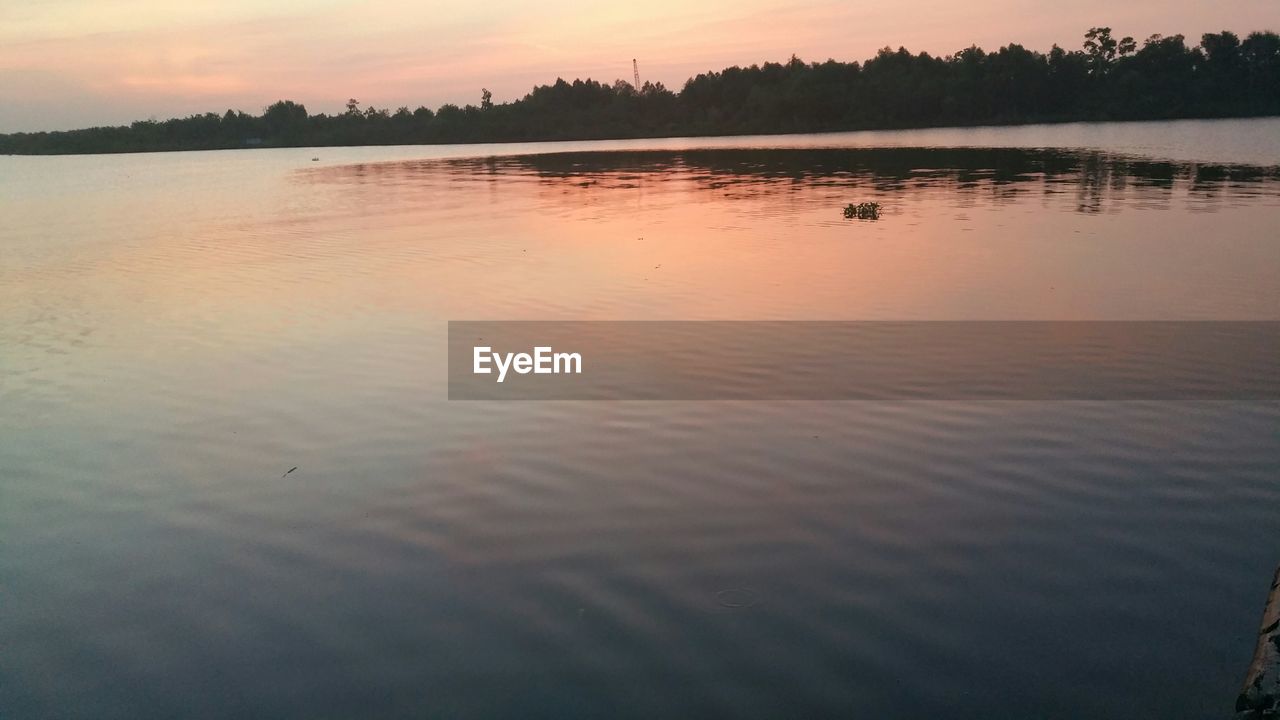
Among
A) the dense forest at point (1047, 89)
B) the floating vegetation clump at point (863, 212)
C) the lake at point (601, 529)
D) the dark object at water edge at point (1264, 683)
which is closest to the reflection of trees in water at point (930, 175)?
the floating vegetation clump at point (863, 212)

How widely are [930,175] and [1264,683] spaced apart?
180 ft

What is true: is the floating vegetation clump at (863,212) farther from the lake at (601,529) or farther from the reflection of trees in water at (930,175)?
the lake at (601,529)

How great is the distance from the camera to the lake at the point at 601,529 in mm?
6641

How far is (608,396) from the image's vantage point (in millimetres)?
13328

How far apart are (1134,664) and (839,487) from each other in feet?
12.0

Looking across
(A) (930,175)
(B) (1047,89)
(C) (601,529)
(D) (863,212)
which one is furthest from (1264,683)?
(B) (1047,89)

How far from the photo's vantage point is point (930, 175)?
56656 millimetres

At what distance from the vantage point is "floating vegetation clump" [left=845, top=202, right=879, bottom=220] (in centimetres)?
3488

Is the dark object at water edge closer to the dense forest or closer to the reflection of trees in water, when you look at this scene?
the reflection of trees in water

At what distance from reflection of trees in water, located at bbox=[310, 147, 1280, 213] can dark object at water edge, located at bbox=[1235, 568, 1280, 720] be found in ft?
111


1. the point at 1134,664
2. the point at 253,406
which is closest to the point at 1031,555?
the point at 1134,664

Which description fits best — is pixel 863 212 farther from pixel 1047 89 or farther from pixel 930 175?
pixel 1047 89

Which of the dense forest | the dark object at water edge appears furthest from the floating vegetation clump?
the dense forest

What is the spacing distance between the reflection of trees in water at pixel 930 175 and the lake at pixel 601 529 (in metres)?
24.7
